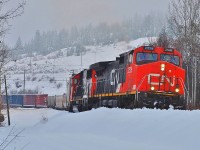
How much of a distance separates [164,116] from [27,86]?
138414 millimetres

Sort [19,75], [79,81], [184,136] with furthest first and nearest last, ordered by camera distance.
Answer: [19,75]
[79,81]
[184,136]

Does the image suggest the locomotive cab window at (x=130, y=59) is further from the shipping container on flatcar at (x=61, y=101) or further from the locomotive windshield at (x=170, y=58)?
the shipping container on flatcar at (x=61, y=101)

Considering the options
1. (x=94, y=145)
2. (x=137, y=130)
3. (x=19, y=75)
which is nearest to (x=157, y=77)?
(x=137, y=130)

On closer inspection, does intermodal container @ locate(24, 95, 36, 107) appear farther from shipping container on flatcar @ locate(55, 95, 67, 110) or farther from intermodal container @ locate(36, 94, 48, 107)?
shipping container on flatcar @ locate(55, 95, 67, 110)

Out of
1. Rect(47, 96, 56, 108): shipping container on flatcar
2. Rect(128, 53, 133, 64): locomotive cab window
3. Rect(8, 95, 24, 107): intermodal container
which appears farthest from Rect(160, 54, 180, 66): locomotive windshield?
Rect(8, 95, 24, 107): intermodal container

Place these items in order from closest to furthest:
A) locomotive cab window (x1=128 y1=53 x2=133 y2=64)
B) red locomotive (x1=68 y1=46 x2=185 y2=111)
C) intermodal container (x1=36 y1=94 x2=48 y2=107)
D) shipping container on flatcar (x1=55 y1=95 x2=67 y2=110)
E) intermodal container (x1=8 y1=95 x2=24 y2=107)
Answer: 1. red locomotive (x1=68 y1=46 x2=185 y2=111)
2. locomotive cab window (x1=128 y1=53 x2=133 y2=64)
3. shipping container on flatcar (x1=55 y1=95 x2=67 y2=110)
4. intermodal container (x1=36 y1=94 x2=48 y2=107)
5. intermodal container (x1=8 y1=95 x2=24 y2=107)

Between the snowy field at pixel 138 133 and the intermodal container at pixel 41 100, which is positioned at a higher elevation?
the snowy field at pixel 138 133

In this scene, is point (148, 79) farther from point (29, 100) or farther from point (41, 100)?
point (29, 100)

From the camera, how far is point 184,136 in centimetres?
1067

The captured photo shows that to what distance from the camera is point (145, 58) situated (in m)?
22.5

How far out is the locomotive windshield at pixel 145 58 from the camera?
2236cm

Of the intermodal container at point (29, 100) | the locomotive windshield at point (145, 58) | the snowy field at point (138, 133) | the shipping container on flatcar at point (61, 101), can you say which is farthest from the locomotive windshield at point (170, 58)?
the intermodal container at point (29, 100)

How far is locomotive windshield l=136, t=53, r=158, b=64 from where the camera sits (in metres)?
22.4

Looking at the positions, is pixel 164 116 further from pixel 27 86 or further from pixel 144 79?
pixel 27 86
